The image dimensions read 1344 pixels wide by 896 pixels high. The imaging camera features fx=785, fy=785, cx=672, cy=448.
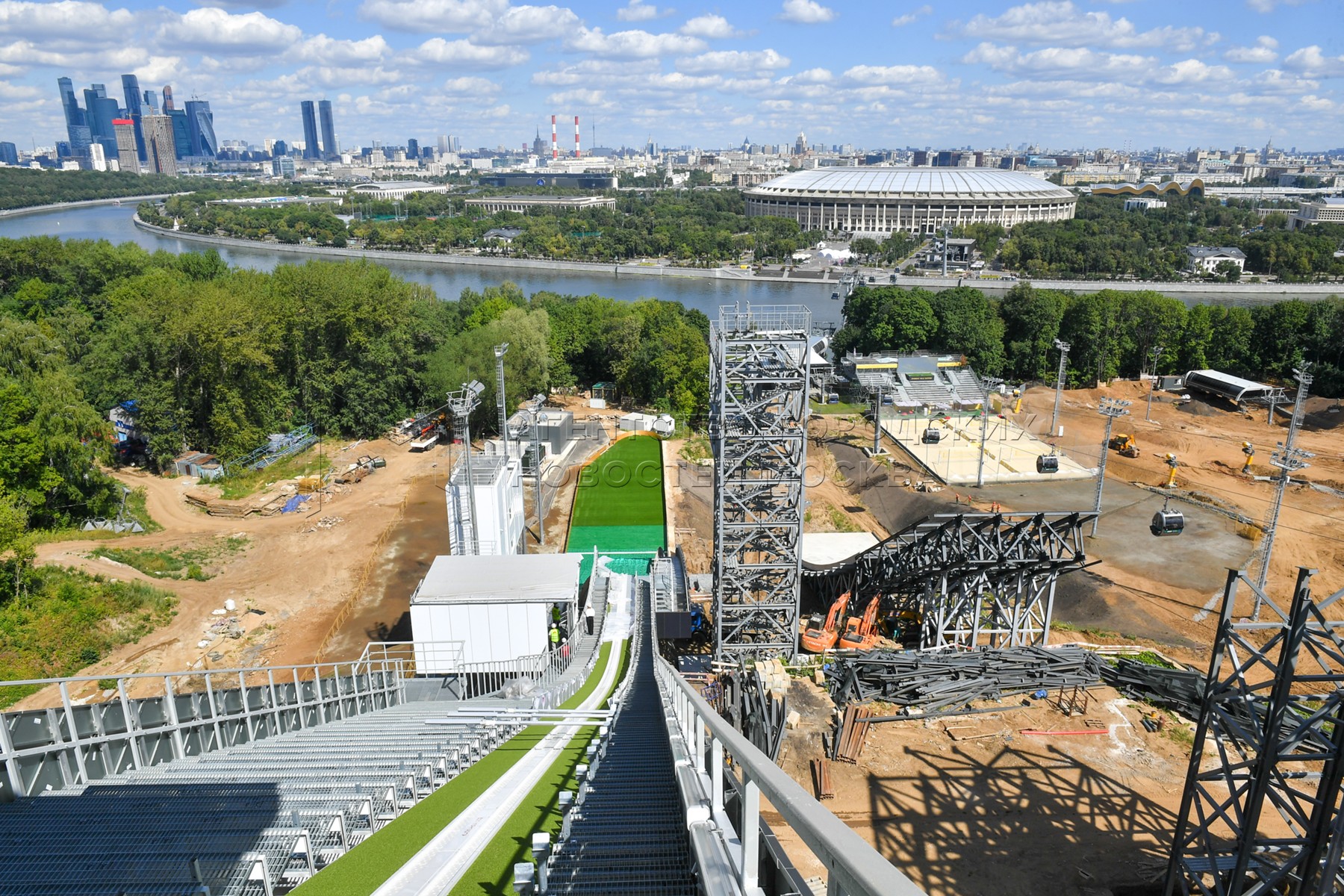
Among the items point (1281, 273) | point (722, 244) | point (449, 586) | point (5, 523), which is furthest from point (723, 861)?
point (1281, 273)

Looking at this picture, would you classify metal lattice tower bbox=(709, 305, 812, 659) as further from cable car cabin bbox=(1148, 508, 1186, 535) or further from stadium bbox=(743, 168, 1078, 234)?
stadium bbox=(743, 168, 1078, 234)

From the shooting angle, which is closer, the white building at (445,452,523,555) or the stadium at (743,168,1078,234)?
the white building at (445,452,523,555)

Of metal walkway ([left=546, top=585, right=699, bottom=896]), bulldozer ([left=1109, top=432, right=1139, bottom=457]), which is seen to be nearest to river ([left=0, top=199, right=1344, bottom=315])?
bulldozer ([left=1109, top=432, right=1139, bottom=457])

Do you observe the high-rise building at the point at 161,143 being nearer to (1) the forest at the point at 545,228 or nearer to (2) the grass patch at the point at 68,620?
(1) the forest at the point at 545,228

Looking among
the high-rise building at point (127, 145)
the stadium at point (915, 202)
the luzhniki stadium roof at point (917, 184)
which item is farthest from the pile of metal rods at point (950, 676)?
the high-rise building at point (127, 145)

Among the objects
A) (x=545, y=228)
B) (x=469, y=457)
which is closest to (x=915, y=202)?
(x=545, y=228)

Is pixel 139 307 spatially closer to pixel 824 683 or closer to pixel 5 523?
pixel 5 523

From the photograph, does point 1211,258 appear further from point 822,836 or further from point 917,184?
point 822,836
